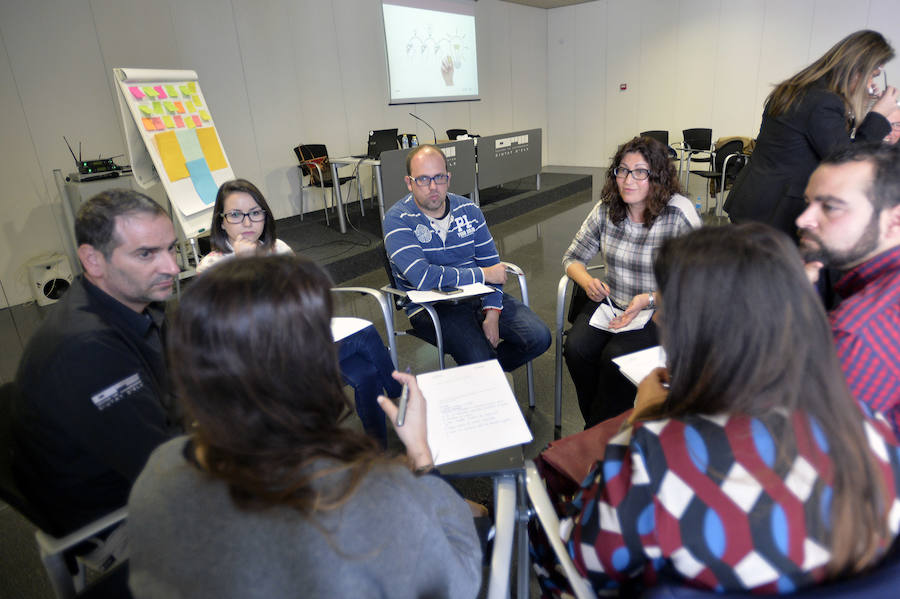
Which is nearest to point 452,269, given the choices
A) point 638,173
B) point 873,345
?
point 638,173

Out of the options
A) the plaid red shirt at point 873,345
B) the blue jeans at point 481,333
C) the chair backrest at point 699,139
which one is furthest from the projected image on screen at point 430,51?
the plaid red shirt at point 873,345

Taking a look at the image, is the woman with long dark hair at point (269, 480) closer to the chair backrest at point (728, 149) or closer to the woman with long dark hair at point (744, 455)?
the woman with long dark hair at point (744, 455)

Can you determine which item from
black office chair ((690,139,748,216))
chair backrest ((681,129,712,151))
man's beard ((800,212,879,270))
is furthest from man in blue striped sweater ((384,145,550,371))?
chair backrest ((681,129,712,151))

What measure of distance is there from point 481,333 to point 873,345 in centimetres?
129

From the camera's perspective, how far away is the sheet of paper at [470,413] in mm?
1083

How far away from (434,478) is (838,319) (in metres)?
0.81

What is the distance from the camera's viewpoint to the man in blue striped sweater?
201cm

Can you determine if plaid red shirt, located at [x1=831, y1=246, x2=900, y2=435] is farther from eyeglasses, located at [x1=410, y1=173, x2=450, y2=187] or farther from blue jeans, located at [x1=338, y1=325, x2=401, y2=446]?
eyeglasses, located at [x1=410, y1=173, x2=450, y2=187]

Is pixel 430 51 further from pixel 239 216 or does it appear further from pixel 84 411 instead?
pixel 84 411

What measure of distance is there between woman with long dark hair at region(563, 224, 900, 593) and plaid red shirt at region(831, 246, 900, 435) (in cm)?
21

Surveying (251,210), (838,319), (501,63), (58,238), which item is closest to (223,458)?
(838,319)

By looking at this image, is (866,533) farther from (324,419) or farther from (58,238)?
(58,238)

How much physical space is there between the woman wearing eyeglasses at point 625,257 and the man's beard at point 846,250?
0.58 meters

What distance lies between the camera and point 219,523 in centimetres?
58
